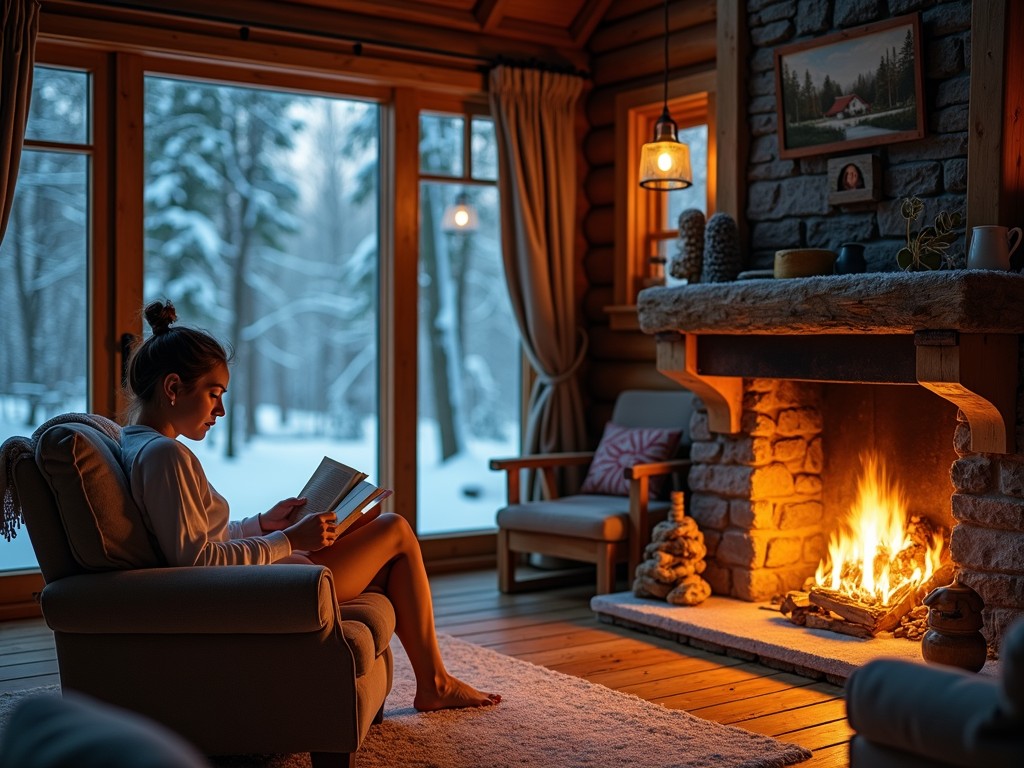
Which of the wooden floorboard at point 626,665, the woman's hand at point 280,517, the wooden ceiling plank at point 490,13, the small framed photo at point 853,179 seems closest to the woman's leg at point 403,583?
the woman's hand at point 280,517

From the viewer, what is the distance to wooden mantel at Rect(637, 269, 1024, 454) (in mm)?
3516

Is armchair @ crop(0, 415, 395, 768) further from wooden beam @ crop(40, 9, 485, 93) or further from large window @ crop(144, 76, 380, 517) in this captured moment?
large window @ crop(144, 76, 380, 517)

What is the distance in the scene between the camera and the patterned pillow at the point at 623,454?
17.0 ft

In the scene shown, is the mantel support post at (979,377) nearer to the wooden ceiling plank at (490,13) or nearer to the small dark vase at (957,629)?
the small dark vase at (957,629)

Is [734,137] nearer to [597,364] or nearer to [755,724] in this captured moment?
[597,364]

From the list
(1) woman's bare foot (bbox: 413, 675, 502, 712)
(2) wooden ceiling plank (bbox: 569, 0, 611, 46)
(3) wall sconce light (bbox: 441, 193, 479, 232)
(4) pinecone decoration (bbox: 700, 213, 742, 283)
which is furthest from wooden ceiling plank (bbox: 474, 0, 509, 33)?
(1) woman's bare foot (bbox: 413, 675, 502, 712)

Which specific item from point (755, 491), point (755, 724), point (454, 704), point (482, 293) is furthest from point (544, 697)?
point (482, 293)

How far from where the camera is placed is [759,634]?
408cm

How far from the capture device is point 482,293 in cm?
616

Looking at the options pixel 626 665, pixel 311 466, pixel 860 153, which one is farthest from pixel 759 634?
pixel 311 466

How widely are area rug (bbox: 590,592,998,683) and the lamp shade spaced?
68.2 inches

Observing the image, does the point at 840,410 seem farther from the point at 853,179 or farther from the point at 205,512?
the point at 205,512

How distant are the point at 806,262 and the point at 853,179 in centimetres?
41

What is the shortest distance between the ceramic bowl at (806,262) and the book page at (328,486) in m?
1.86
